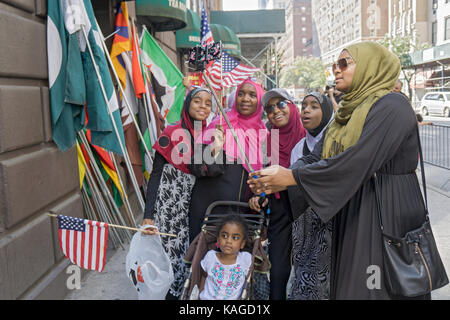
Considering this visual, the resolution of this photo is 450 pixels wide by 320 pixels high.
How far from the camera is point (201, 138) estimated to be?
3512 millimetres

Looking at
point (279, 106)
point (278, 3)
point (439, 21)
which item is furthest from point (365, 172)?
point (278, 3)

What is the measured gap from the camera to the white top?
9.74ft

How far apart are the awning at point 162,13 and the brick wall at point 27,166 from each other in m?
3.89

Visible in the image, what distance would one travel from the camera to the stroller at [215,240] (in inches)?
120

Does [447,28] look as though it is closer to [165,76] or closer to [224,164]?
[165,76]

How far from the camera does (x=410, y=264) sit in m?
2.34

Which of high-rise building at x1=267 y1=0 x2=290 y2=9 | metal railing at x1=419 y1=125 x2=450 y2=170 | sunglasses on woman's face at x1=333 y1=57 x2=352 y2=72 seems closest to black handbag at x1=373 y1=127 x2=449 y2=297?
sunglasses on woman's face at x1=333 y1=57 x2=352 y2=72

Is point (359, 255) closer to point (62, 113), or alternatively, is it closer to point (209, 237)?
point (209, 237)

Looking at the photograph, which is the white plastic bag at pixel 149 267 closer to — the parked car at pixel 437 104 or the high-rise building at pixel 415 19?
the parked car at pixel 437 104

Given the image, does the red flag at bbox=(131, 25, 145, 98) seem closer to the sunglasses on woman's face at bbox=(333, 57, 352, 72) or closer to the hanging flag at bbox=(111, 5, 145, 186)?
the hanging flag at bbox=(111, 5, 145, 186)

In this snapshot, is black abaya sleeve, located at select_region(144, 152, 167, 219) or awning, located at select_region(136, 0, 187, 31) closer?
black abaya sleeve, located at select_region(144, 152, 167, 219)

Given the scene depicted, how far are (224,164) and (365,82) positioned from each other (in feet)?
4.85

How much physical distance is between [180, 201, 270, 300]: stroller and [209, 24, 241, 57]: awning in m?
14.0

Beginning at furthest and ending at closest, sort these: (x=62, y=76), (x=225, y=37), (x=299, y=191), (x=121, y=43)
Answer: (x=225, y=37)
(x=121, y=43)
(x=62, y=76)
(x=299, y=191)
